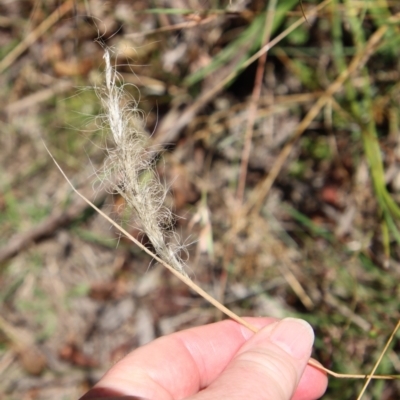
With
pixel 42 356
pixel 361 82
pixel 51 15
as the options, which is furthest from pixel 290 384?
pixel 51 15

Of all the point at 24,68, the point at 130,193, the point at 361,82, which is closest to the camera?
the point at 130,193

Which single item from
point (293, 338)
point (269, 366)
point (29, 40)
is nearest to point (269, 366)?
point (269, 366)

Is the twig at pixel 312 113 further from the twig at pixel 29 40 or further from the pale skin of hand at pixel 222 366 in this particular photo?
the twig at pixel 29 40

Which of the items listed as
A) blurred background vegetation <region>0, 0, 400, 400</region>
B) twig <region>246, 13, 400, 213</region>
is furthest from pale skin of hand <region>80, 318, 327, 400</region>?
twig <region>246, 13, 400, 213</region>

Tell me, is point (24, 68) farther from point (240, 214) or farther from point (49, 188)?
point (240, 214)

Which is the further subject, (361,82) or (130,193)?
(361,82)

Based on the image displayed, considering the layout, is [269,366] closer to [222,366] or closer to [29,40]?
[222,366]
